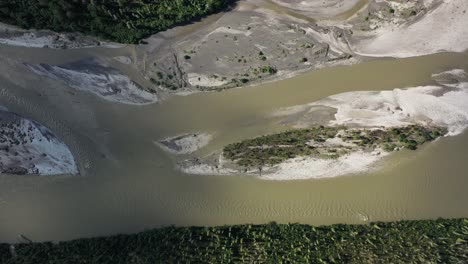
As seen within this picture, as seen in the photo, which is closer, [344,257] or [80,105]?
[344,257]

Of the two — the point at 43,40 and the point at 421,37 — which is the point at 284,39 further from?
the point at 43,40

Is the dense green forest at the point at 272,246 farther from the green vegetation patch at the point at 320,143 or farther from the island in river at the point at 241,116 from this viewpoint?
the green vegetation patch at the point at 320,143

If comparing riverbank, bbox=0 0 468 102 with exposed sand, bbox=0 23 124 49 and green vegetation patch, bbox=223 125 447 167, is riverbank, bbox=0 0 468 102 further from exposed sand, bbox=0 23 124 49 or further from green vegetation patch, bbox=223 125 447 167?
green vegetation patch, bbox=223 125 447 167

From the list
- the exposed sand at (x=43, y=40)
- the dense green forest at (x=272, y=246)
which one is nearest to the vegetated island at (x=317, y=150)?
the dense green forest at (x=272, y=246)

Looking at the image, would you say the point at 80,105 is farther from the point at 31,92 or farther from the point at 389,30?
the point at 389,30

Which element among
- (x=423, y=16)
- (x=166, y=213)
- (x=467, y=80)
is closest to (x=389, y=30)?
(x=423, y=16)

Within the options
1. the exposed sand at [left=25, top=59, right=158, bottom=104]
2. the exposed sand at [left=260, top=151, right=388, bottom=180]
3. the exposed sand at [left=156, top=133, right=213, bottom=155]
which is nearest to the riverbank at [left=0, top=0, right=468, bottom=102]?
the exposed sand at [left=25, top=59, right=158, bottom=104]
